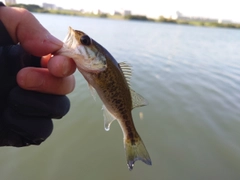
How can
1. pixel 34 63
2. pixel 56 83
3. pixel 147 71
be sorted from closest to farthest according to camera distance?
1. pixel 56 83
2. pixel 34 63
3. pixel 147 71

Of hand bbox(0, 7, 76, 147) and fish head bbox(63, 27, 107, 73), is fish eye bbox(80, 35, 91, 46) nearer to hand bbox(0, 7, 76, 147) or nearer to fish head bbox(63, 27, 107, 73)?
fish head bbox(63, 27, 107, 73)

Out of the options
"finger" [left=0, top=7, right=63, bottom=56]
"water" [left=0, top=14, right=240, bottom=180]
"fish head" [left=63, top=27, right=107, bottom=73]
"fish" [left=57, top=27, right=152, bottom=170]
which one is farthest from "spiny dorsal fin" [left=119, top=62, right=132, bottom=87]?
"water" [left=0, top=14, right=240, bottom=180]

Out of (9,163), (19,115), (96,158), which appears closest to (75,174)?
(96,158)

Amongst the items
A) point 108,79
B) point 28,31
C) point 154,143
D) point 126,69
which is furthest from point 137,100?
point 154,143

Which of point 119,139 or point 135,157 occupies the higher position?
point 135,157

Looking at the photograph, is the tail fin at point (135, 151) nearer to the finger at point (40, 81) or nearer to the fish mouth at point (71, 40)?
the finger at point (40, 81)

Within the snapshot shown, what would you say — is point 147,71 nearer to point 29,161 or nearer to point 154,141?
point 154,141

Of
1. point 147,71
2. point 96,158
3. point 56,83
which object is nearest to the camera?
point 56,83

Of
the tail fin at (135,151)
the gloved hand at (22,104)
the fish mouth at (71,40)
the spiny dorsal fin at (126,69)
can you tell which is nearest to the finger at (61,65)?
the fish mouth at (71,40)
